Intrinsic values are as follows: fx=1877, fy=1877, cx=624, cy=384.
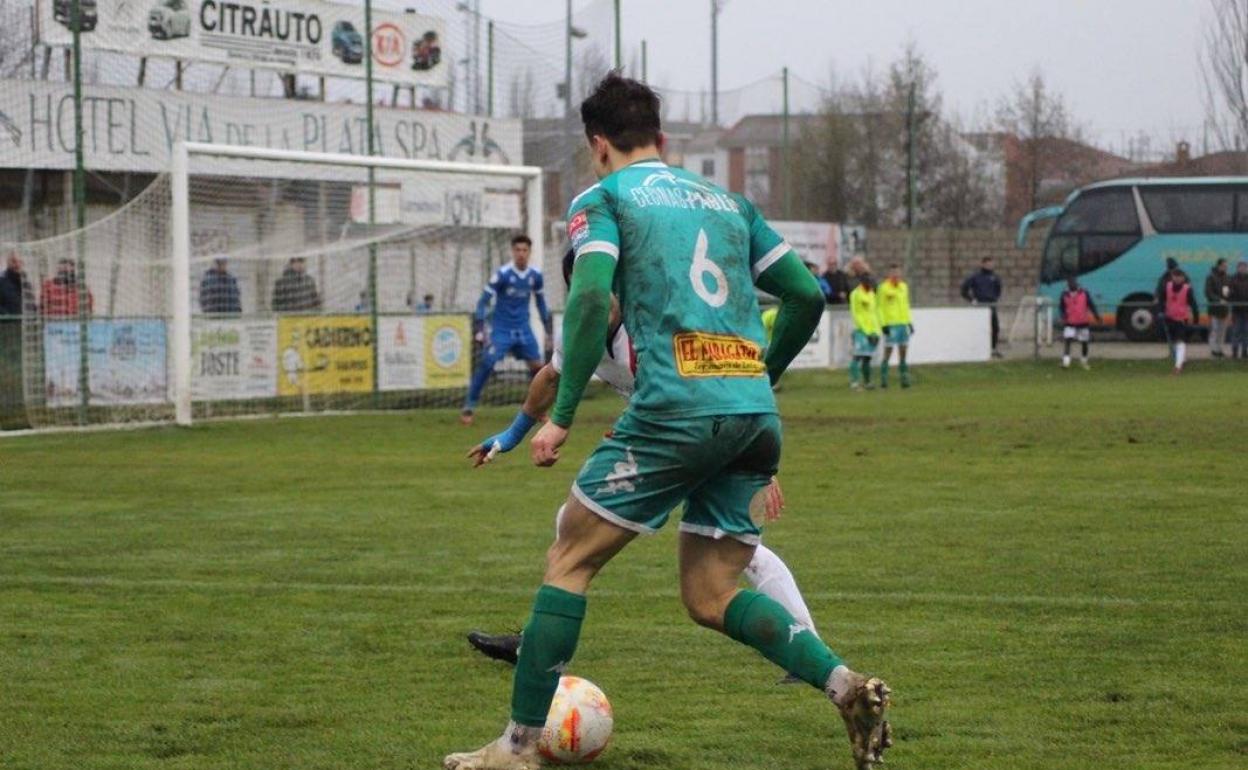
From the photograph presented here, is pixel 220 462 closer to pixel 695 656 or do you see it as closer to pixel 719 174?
pixel 695 656

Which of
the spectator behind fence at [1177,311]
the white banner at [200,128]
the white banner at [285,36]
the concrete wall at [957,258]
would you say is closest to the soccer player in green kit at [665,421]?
the white banner at [200,128]

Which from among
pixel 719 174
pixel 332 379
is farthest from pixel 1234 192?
pixel 719 174

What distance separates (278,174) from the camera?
927 inches

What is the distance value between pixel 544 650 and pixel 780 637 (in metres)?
0.66

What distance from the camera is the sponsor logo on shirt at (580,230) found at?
502 cm

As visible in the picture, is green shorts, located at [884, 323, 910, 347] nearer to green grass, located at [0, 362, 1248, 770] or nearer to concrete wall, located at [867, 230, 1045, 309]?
green grass, located at [0, 362, 1248, 770]

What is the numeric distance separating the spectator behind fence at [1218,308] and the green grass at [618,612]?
20314 mm

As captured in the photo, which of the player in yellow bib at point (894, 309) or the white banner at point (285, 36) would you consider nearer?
the white banner at point (285, 36)

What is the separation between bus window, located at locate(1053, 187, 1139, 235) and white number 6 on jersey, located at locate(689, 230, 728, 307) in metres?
39.7

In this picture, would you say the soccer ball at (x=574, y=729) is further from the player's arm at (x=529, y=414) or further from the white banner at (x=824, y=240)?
the white banner at (x=824, y=240)

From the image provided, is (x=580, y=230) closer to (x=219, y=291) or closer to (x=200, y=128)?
(x=219, y=291)

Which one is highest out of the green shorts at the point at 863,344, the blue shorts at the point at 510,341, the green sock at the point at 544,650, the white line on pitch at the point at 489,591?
the blue shorts at the point at 510,341

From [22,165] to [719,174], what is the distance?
72309 mm

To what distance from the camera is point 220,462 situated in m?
16.0
